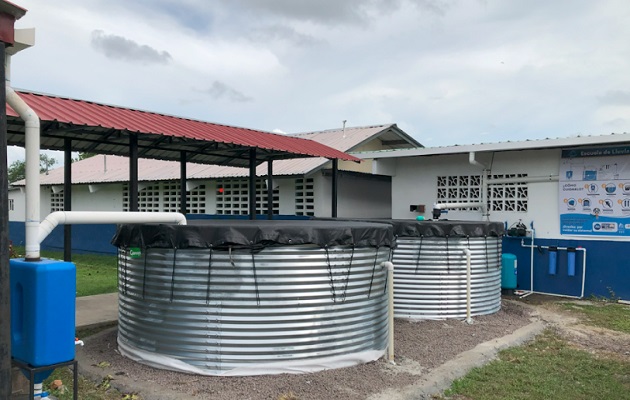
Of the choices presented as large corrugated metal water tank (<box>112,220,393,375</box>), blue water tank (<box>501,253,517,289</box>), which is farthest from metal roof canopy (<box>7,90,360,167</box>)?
blue water tank (<box>501,253,517,289</box>)

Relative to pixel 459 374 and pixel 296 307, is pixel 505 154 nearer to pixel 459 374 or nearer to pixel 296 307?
pixel 459 374

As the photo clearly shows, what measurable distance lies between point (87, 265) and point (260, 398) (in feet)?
44.6

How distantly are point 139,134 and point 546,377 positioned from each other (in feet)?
19.6

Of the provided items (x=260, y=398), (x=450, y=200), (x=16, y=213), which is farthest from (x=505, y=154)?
(x=16, y=213)

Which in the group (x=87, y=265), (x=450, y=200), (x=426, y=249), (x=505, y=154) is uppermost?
(x=505, y=154)

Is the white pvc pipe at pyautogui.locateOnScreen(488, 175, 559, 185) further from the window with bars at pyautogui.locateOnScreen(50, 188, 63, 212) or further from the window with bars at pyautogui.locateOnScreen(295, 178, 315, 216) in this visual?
the window with bars at pyautogui.locateOnScreen(50, 188, 63, 212)

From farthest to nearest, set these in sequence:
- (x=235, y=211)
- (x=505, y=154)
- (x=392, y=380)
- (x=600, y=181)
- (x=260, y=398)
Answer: (x=235, y=211), (x=505, y=154), (x=600, y=181), (x=392, y=380), (x=260, y=398)

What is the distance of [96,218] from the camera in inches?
178

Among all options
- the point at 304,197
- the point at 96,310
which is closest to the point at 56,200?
the point at 304,197

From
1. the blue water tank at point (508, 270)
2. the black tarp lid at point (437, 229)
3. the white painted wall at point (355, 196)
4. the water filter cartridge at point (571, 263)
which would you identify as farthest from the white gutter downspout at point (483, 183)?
the white painted wall at point (355, 196)

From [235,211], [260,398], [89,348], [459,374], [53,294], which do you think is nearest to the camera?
[53,294]

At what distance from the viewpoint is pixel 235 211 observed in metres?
16.0

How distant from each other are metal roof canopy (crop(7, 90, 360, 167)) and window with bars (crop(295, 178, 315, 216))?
2.57 meters

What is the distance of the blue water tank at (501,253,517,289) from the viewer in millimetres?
10391
